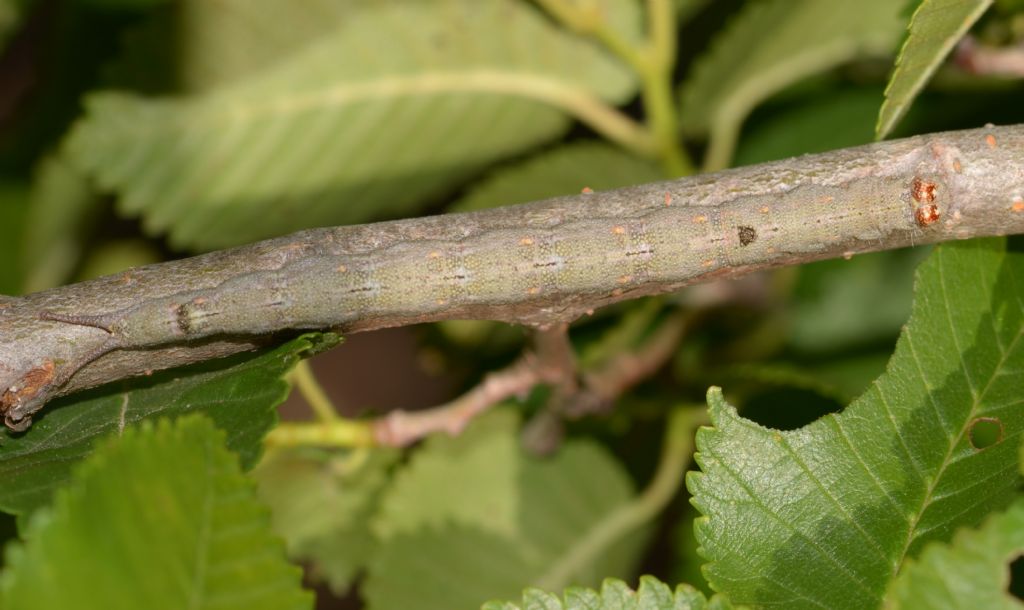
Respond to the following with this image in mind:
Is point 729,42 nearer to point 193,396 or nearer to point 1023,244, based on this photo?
point 1023,244

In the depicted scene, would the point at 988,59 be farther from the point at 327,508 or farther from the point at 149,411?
the point at 327,508

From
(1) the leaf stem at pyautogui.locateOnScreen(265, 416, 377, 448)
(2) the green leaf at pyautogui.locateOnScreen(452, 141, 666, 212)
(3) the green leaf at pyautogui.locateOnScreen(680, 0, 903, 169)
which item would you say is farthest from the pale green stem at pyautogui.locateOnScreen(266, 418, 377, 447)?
(3) the green leaf at pyautogui.locateOnScreen(680, 0, 903, 169)

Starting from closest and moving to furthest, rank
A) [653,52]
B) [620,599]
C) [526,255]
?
[620,599] < [526,255] < [653,52]

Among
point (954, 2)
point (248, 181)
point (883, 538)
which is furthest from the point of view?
point (248, 181)

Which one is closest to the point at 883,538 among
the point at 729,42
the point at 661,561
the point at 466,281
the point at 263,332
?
the point at 466,281

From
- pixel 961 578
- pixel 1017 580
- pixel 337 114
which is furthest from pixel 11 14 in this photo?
pixel 1017 580
